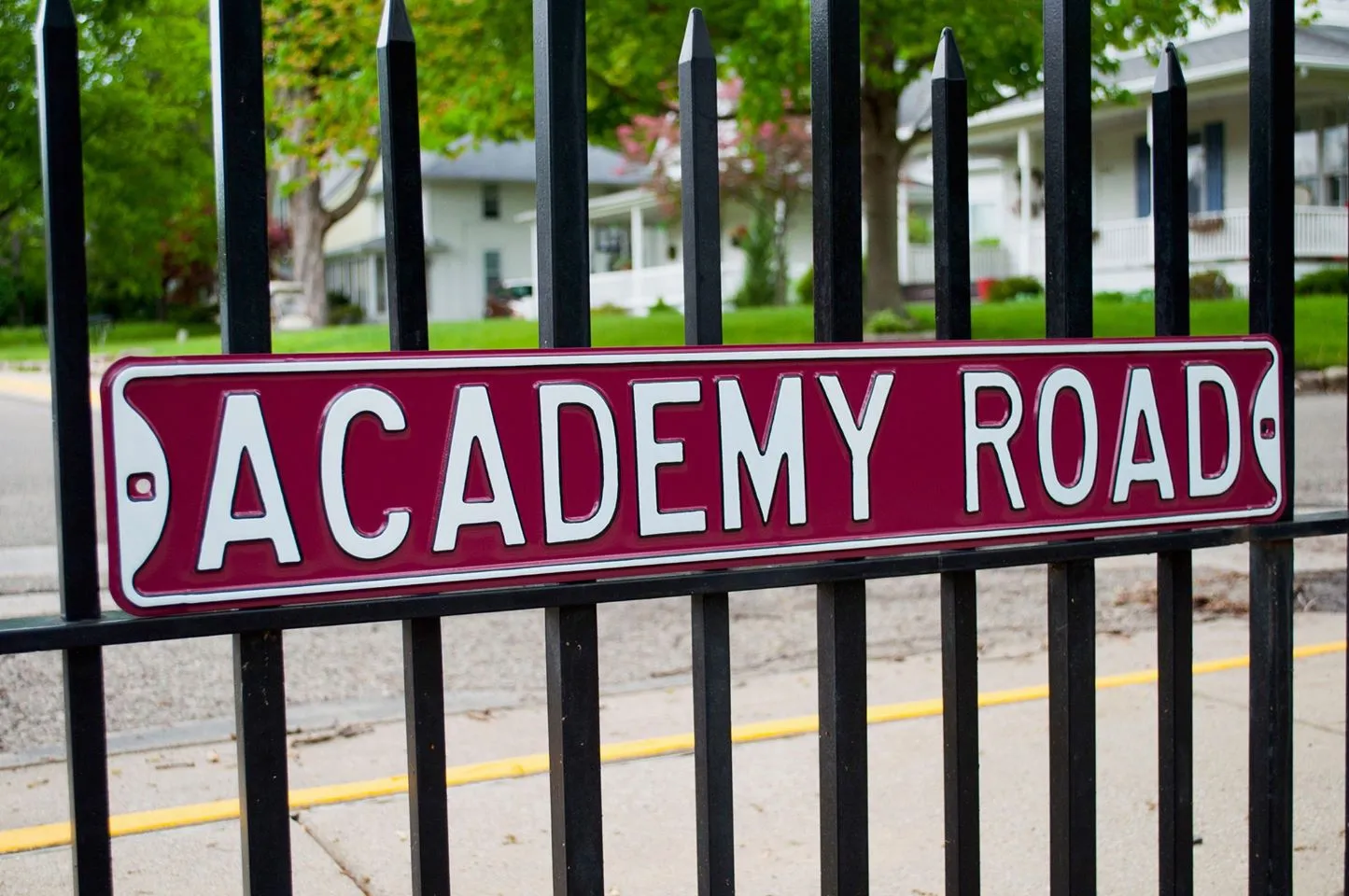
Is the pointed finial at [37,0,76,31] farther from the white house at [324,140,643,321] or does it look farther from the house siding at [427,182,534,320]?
the house siding at [427,182,534,320]

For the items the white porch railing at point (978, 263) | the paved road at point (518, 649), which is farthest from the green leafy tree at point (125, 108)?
the white porch railing at point (978, 263)

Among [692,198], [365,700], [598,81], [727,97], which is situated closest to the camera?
[692,198]

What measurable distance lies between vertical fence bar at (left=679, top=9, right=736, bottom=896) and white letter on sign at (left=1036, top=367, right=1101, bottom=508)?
597 millimetres

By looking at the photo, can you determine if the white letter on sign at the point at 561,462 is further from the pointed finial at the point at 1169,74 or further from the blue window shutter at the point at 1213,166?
the blue window shutter at the point at 1213,166

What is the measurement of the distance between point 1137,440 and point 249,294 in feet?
4.97

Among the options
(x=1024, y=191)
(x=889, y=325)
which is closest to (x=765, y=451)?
(x=889, y=325)

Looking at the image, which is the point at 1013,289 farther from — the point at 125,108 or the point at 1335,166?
the point at 125,108

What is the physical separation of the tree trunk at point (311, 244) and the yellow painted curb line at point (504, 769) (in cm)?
3118

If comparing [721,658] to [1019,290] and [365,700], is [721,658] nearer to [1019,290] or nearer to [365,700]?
[365,700]

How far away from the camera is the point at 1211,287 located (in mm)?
24234

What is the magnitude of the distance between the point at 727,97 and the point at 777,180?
6254mm

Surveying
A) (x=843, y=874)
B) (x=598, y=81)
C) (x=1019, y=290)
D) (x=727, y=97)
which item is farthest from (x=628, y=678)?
(x=727, y=97)

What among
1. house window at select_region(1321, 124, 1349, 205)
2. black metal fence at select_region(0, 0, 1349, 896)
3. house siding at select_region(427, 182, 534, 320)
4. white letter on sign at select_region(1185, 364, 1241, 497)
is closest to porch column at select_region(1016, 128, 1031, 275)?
house window at select_region(1321, 124, 1349, 205)

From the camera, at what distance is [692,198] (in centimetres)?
204
